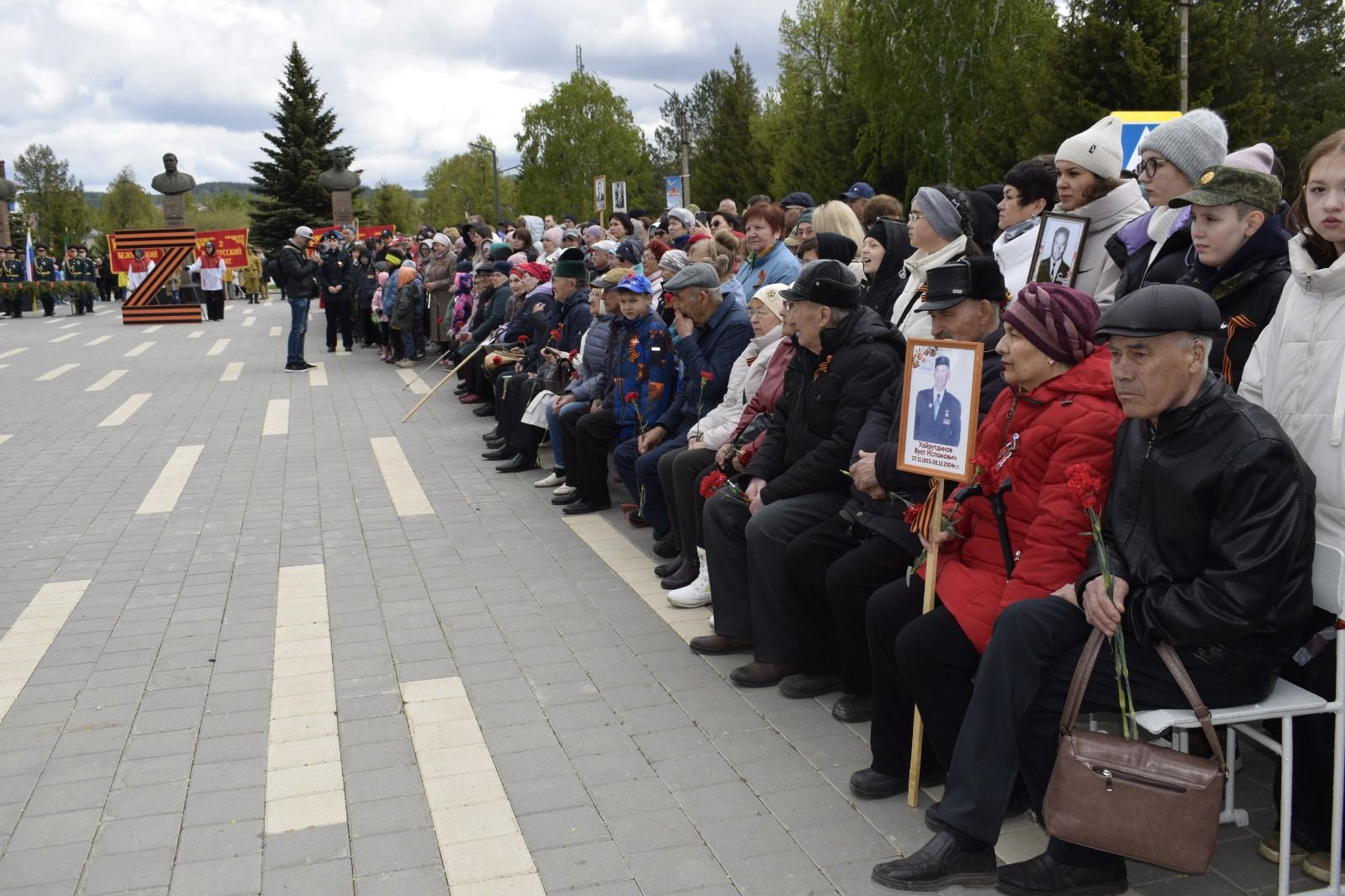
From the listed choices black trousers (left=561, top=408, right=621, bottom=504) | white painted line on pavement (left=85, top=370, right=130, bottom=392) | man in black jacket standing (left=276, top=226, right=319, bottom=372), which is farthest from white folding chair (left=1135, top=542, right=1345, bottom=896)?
man in black jacket standing (left=276, top=226, right=319, bottom=372)

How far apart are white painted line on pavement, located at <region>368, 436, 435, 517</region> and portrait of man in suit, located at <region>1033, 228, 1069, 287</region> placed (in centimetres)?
538

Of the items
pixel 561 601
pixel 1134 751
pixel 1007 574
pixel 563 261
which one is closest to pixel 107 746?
pixel 561 601

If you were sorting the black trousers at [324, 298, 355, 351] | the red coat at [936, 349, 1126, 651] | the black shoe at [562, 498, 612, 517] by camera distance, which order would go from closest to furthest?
the red coat at [936, 349, 1126, 651] → the black shoe at [562, 498, 612, 517] → the black trousers at [324, 298, 355, 351]

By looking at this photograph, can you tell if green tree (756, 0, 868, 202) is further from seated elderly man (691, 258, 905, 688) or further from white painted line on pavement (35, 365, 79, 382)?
seated elderly man (691, 258, 905, 688)

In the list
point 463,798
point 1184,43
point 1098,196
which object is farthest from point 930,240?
point 1184,43

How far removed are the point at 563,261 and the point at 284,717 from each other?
611 cm

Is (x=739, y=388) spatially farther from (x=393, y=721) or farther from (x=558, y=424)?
(x=558, y=424)

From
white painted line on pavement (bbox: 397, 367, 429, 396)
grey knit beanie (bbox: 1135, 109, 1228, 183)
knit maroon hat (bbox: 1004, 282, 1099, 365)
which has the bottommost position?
white painted line on pavement (bbox: 397, 367, 429, 396)

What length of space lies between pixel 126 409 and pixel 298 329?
4358 millimetres

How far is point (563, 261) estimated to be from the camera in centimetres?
1058

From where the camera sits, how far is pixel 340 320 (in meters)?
22.7

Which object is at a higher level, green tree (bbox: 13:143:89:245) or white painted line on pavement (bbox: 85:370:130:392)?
green tree (bbox: 13:143:89:245)

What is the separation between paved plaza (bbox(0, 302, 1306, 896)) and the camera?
395 centimetres

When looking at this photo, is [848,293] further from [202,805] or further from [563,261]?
[563,261]
